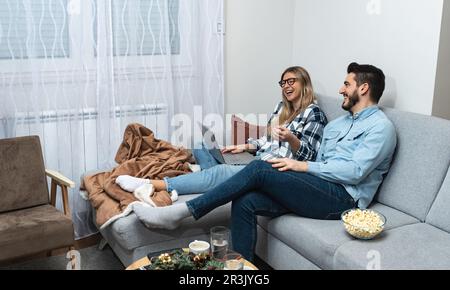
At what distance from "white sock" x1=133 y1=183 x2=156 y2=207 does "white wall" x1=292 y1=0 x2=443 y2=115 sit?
1489 millimetres

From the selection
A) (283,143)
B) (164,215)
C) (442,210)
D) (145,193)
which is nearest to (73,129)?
(145,193)

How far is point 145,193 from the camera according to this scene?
271cm

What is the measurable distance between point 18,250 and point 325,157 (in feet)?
A: 5.52

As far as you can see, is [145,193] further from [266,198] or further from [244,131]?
[244,131]

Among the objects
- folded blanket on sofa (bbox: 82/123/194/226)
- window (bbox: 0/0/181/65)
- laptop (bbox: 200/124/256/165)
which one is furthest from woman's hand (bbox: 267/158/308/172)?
window (bbox: 0/0/181/65)

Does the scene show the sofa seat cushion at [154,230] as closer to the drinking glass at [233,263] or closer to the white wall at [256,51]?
the drinking glass at [233,263]

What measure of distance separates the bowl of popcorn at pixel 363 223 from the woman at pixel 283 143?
671 mm

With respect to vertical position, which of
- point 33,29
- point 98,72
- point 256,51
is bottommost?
point 98,72

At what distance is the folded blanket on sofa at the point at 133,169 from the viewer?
106 inches

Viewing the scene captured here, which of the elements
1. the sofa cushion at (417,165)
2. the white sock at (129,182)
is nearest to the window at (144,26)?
the white sock at (129,182)

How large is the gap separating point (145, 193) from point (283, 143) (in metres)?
0.90

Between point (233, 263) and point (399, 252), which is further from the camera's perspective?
point (399, 252)

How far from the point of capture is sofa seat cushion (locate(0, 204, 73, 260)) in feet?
A: 8.05
